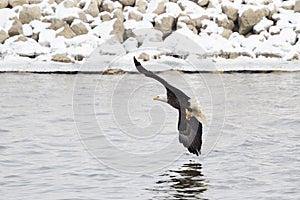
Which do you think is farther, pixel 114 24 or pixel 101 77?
pixel 114 24

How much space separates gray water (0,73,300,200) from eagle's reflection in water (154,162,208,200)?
0.04ft

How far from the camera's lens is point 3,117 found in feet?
44.5

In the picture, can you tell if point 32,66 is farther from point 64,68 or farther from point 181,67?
point 181,67

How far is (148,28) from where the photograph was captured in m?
23.1

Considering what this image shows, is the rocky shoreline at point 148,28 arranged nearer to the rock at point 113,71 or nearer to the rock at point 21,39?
the rock at point 21,39

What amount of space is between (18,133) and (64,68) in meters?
9.26

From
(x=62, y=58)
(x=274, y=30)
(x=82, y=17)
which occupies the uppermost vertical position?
(x=82, y=17)

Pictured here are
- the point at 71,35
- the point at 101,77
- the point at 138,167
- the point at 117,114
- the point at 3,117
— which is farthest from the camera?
the point at 71,35

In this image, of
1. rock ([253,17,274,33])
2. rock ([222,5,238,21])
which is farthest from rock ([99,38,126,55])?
rock ([253,17,274,33])

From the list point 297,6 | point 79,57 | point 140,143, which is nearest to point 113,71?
point 79,57

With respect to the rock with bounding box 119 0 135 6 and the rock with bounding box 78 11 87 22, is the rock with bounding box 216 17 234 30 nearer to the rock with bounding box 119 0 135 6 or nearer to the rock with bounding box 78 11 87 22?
the rock with bounding box 119 0 135 6

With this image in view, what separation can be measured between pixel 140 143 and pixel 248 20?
13.1 metres

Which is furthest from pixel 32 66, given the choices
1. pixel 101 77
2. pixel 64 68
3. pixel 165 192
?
pixel 165 192

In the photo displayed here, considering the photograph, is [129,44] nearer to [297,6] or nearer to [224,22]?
[224,22]
